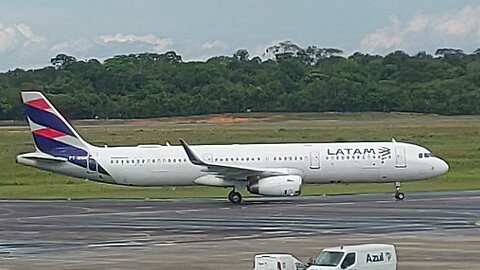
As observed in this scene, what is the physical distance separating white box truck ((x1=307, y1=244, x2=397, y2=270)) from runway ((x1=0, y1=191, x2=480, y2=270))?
4.56 m

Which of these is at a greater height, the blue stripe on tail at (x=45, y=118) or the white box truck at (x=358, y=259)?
the blue stripe on tail at (x=45, y=118)

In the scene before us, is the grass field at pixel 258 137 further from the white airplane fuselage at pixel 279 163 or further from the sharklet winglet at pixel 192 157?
the sharklet winglet at pixel 192 157

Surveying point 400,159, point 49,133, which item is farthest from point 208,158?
point 400,159

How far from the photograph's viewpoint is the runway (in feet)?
120

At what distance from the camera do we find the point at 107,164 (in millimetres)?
62750

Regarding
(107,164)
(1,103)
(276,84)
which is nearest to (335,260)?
(107,164)

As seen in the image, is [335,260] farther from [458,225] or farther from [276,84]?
[276,84]

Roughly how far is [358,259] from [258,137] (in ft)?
259

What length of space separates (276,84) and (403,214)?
111545 millimetres

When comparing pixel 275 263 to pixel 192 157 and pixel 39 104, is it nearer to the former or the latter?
pixel 192 157

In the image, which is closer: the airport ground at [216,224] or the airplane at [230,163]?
the airport ground at [216,224]

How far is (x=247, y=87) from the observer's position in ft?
525

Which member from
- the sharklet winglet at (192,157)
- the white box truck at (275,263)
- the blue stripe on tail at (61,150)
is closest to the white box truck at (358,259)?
the white box truck at (275,263)

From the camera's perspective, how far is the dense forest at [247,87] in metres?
151
